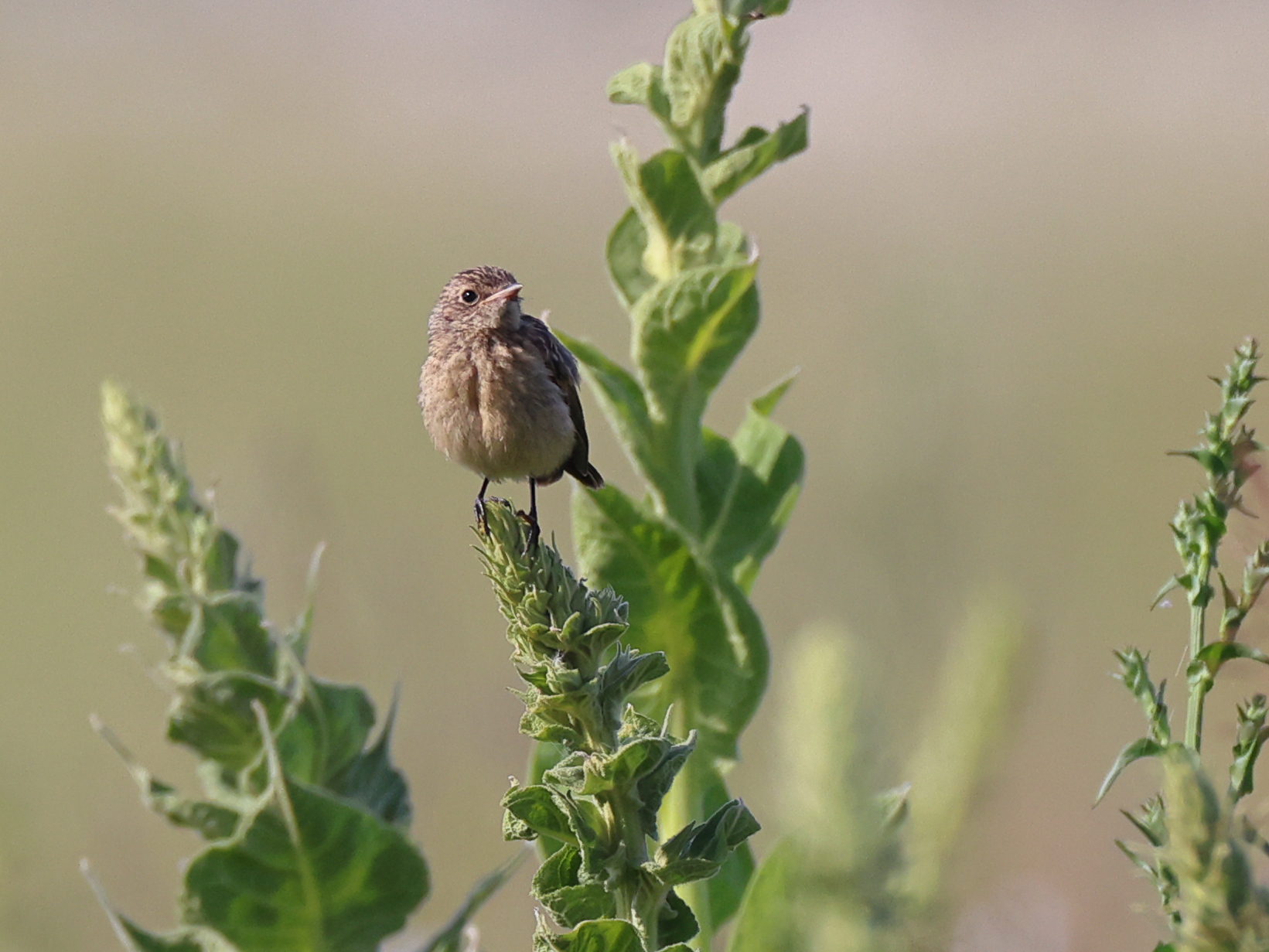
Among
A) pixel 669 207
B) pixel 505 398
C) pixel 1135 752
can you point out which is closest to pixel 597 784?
pixel 1135 752

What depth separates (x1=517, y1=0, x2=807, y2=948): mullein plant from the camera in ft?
9.41

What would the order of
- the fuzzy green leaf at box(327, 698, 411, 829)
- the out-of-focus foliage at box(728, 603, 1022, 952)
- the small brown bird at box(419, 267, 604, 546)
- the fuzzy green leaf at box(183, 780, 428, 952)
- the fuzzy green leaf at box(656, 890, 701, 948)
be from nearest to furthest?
the out-of-focus foliage at box(728, 603, 1022, 952), the fuzzy green leaf at box(656, 890, 701, 948), the fuzzy green leaf at box(183, 780, 428, 952), the fuzzy green leaf at box(327, 698, 411, 829), the small brown bird at box(419, 267, 604, 546)

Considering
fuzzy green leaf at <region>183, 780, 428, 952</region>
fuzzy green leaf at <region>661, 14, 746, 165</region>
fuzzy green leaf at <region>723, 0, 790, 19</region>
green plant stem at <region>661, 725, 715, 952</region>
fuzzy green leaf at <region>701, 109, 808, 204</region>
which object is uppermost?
fuzzy green leaf at <region>723, 0, 790, 19</region>

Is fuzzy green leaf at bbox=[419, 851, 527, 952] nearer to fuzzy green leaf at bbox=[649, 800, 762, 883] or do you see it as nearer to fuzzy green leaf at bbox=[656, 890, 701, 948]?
fuzzy green leaf at bbox=[656, 890, 701, 948]

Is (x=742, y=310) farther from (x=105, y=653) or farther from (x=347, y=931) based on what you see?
(x=105, y=653)

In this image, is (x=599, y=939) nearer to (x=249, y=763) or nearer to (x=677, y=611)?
(x=249, y=763)

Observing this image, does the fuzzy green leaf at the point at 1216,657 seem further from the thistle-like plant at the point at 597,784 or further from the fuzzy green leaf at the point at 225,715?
the fuzzy green leaf at the point at 225,715

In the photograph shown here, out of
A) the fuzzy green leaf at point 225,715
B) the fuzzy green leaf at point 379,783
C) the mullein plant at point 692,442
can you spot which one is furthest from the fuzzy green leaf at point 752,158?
the fuzzy green leaf at point 225,715

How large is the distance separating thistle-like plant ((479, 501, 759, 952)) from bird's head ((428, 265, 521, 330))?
278 cm

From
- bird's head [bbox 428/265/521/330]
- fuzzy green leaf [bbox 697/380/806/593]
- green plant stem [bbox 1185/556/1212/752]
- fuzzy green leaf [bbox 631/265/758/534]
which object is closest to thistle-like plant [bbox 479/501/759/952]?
green plant stem [bbox 1185/556/1212/752]

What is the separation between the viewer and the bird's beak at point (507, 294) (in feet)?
14.8

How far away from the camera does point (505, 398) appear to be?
416 centimetres

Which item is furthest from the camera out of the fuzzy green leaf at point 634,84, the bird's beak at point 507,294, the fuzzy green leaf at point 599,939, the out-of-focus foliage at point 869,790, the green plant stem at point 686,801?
the bird's beak at point 507,294

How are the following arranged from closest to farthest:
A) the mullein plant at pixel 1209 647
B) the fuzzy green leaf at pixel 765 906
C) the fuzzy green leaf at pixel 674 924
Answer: the mullein plant at pixel 1209 647 → the fuzzy green leaf at pixel 674 924 → the fuzzy green leaf at pixel 765 906
